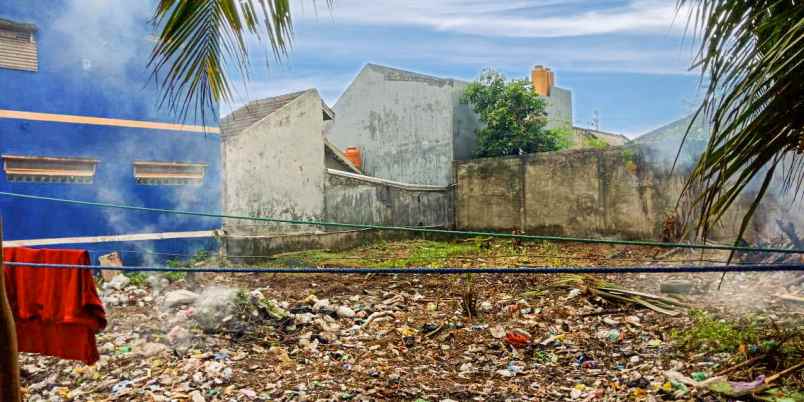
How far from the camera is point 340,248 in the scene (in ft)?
41.7

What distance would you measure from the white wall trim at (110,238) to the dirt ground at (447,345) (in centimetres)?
146

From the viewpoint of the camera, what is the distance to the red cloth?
12.8 ft

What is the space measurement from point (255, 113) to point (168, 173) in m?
3.50

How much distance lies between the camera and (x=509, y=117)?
1530 centimetres

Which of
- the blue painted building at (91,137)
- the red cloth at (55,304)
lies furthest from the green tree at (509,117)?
the red cloth at (55,304)

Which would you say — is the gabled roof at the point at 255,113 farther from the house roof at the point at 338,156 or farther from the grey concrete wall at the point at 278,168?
the house roof at the point at 338,156

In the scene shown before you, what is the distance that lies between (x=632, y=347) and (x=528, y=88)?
454 inches

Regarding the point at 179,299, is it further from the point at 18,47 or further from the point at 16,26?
the point at 16,26

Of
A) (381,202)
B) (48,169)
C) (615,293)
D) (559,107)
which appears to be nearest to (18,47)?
(48,169)

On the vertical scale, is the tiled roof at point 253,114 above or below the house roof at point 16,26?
below

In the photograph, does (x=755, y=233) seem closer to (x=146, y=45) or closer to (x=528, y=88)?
(x=528, y=88)

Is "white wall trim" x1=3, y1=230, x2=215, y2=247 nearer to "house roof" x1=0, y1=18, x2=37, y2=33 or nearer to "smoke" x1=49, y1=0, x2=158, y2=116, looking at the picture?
"smoke" x1=49, y1=0, x2=158, y2=116

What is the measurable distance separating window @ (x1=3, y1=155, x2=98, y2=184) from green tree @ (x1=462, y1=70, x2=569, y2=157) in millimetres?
9849

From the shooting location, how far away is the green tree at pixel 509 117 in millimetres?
15406
